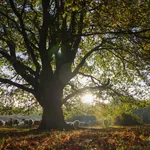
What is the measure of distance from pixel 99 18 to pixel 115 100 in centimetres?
1420

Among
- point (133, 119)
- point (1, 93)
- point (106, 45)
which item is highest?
point (106, 45)

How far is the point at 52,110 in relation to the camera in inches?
741

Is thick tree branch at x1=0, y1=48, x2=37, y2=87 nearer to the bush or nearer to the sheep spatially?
the sheep

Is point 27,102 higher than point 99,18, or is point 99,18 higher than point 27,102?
point 99,18

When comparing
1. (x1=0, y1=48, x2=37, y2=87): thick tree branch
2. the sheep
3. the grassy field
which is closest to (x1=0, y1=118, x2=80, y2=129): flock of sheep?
the sheep

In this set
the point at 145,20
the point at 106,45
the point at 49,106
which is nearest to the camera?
the point at 145,20

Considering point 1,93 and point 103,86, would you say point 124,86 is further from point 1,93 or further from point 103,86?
point 1,93

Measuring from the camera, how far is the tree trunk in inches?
725

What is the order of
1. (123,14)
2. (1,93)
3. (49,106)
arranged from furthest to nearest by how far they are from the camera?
(1,93) → (49,106) → (123,14)

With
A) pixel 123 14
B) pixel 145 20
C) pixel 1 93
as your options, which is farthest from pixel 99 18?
pixel 1 93

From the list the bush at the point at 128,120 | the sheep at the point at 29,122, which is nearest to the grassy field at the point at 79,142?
the sheep at the point at 29,122

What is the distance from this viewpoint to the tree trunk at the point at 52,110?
18406 millimetres

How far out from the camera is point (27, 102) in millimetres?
26641

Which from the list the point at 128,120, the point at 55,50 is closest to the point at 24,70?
the point at 55,50
